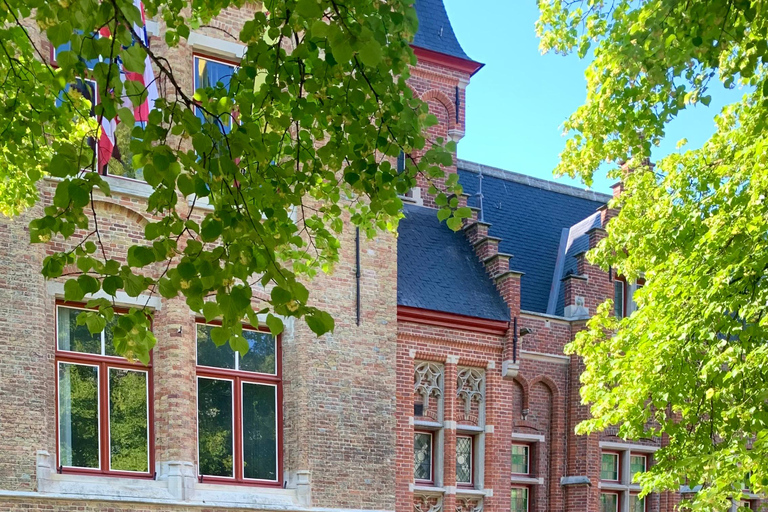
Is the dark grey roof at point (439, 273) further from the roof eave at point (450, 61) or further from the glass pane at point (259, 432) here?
the roof eave at point (450, 61)

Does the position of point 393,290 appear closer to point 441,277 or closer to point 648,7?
point 441,277

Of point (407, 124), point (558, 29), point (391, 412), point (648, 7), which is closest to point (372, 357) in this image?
point (391, 412)

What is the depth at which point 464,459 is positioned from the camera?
16.2m

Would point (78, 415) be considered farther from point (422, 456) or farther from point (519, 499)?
point (519, 499)

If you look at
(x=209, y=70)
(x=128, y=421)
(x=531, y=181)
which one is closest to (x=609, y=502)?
(x=531, y=181)

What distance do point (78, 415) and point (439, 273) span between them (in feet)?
20.3

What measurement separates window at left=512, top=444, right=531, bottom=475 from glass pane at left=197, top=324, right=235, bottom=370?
5.60 metres

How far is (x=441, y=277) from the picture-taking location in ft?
54.3

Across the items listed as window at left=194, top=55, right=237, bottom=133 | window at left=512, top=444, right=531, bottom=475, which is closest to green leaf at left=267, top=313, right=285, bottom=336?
window at left=194, top=55, right=237, bottom=133

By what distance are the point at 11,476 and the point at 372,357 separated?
16.2 feet

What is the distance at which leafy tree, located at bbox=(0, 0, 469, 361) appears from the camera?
5.71m

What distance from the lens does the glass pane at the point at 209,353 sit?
13.5 metres

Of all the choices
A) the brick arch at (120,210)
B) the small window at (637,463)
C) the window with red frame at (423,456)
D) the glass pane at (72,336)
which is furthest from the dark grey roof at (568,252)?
the glass pane at (72,336)

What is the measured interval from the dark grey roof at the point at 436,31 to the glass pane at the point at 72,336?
8.28 metres
